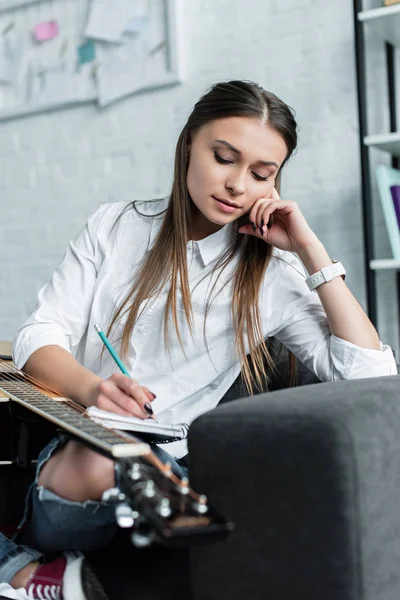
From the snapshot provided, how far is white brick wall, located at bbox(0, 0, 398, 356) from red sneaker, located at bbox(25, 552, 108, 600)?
5.05 feet

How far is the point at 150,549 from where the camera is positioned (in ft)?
3.36

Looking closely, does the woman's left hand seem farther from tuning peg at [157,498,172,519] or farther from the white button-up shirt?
tuning peg at [157,498,172,519]

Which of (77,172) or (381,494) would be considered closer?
(381,494)

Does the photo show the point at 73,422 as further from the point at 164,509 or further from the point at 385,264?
the point at 385,264

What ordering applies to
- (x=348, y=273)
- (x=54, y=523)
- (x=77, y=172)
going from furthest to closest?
(x=77, y=172) → (x=348, y=273) → (x=54, y=523)

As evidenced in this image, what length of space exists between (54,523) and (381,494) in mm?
434

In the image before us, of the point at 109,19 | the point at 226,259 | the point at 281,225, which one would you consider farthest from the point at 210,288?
the point at 109,19

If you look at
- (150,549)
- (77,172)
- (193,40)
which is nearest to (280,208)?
(150,549)

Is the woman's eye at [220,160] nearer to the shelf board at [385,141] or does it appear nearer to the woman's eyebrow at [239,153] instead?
the woman's eyebrow at [239,153]

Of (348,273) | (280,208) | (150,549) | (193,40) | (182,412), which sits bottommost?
(150,549)

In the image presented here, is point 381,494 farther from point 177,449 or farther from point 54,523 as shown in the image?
point 177,449

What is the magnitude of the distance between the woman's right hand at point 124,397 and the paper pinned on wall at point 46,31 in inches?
88.0

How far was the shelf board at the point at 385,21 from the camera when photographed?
6.79 ft

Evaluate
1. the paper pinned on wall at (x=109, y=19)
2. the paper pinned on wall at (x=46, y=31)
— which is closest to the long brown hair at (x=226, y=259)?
the paper pinned on wall at (x=109, y=19)
